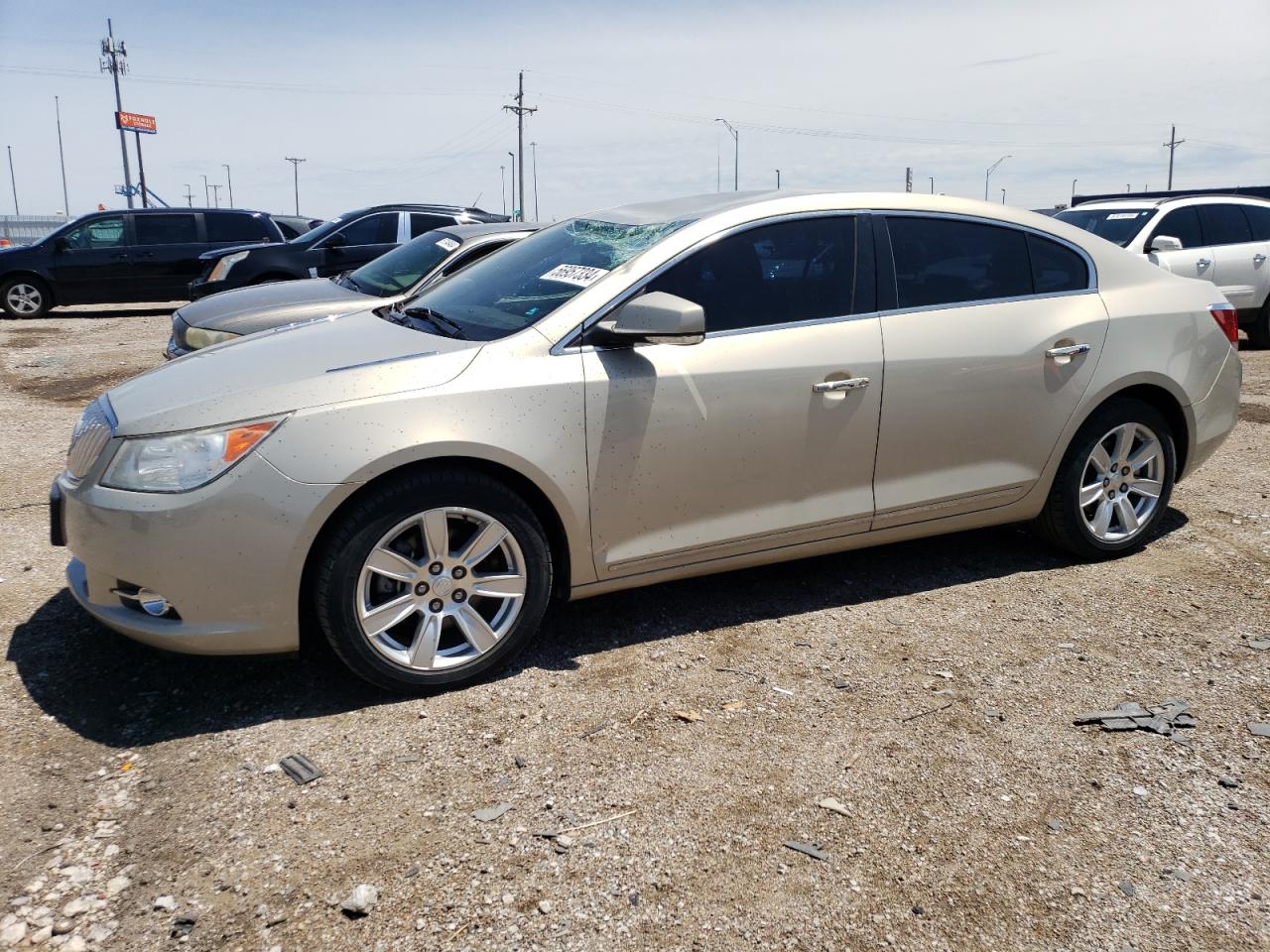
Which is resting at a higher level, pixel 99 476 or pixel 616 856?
pixel 99 476

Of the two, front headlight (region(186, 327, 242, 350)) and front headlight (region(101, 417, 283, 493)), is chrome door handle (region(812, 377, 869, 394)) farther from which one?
front headlight (region(186, 327, 242, 350))

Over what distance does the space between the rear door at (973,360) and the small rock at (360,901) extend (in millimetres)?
2452

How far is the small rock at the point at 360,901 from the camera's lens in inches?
95.8

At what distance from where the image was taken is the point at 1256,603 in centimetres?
428

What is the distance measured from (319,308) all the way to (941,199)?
465 centimetres

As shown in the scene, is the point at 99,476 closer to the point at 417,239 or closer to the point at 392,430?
the point at 392,430

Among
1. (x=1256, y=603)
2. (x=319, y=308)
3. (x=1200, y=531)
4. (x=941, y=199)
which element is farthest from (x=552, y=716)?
(x=319, y=308)

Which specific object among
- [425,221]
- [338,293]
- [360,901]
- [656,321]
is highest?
[425,221]

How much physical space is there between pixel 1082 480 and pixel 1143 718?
1512 mm

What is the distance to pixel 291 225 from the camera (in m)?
17.5

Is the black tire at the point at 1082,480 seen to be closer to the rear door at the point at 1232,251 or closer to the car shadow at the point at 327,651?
the car shadow at the point at 327,651

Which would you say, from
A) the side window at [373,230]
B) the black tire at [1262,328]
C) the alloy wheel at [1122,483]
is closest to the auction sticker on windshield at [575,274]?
the alloy wheel at [1122,483]

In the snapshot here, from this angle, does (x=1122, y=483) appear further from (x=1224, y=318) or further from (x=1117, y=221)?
(x=1117, y=221)

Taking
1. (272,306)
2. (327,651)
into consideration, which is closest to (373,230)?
(272,306)
